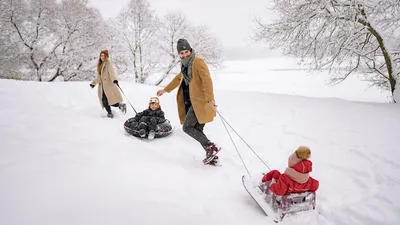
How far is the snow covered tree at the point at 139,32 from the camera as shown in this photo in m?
20.8

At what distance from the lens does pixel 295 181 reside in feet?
8.96

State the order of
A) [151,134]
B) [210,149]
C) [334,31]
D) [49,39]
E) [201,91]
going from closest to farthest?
[201,91] < [210,149] < [151,134] < [334,31] < [49,39]

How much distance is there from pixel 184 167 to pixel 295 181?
1.87 meters

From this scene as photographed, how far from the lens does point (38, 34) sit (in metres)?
18.3

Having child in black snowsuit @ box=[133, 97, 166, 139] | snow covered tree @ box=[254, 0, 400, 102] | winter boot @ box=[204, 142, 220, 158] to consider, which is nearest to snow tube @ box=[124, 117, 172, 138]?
child in black snowsuit @ box=[133, 97, 166, 139]

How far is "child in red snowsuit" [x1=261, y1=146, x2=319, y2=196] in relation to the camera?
2.67 metres

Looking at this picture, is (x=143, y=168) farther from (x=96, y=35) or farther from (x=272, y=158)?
(x=96, y=35)

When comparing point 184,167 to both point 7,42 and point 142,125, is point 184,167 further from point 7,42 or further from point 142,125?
point 7,42

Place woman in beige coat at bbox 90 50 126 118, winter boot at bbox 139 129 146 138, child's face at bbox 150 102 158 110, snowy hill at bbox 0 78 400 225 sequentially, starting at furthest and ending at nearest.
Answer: woman in beige coat at bbox 90 50 126 118
child's face at bbox 150 102 158 110
winter boot at bbox 139 129 146 138
snowy hill at bbox 0 78 400 225

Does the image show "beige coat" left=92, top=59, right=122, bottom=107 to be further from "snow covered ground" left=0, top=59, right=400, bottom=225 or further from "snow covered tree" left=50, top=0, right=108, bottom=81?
"snow covered tree" left=50, top=0, right=108, bottom=81

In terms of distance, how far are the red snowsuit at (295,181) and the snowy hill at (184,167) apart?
36 cm

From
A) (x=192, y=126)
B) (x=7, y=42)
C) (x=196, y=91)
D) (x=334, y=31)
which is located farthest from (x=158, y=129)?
(x=7, y=42)

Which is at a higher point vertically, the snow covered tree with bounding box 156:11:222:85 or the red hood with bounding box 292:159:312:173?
the snow covered tree with bounding box 156:11:222:85

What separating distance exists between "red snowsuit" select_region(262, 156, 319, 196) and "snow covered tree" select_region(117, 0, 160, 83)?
21062 mm
